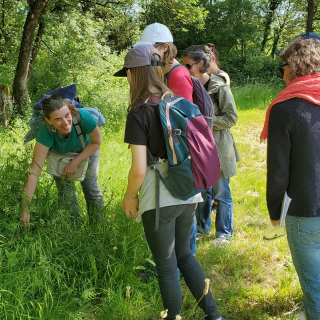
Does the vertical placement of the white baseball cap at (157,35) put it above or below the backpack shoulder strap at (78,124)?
above

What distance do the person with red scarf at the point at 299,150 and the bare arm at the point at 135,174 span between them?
719 millimetres

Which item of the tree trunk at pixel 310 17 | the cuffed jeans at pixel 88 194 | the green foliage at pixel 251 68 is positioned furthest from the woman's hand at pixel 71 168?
the green foliage at pixel 251 68

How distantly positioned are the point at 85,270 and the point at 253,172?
3.80 m

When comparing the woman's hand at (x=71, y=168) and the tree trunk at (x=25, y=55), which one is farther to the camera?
the tree trunk at (x=25, y=55)

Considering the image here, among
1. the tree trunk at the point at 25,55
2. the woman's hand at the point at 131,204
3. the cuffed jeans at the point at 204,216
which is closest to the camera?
the woman's hand at the point at 131,204

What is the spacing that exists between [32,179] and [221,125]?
1814 mm

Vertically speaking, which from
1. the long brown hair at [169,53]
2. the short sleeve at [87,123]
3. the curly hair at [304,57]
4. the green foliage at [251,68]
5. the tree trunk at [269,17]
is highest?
the tree trunk at [269,17]

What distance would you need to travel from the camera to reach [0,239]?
279 centimetres

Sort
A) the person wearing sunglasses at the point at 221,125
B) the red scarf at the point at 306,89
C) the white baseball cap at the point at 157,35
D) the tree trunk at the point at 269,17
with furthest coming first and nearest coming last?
the tree trunk at the point at 269,17 → the person wearing sunglasses at the point at 221,125 → the white baseball cap at the point at 157,35 → the red scarf at the point at 306,89

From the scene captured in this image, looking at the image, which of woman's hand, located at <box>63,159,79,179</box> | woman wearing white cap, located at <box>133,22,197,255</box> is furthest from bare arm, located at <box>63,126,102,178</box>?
woman wearing white cap, located at <box>133,22,197,255</box>

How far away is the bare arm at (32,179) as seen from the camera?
9.19 feet

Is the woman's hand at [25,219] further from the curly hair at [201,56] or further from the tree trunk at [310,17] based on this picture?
the tree trunk at [310,17]

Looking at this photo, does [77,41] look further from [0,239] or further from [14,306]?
[14,306]

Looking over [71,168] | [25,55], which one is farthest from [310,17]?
[71,168]
